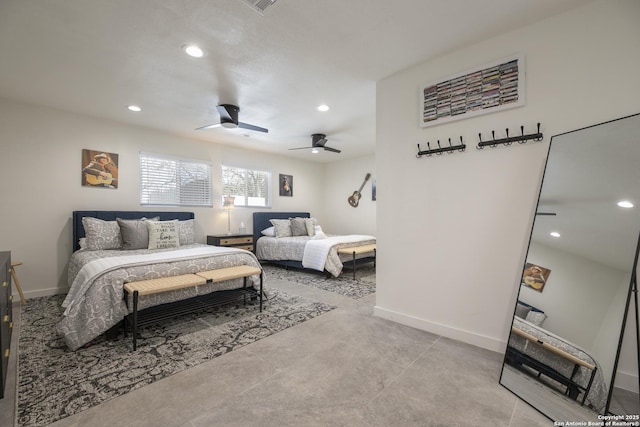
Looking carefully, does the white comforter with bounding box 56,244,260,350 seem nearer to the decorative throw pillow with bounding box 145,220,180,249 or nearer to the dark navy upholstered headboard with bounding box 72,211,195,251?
the decorative throw pillow with bounding box 145,220,180,249

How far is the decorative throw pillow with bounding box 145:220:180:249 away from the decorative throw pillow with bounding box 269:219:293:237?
7.12 feet

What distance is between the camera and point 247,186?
6223 mm

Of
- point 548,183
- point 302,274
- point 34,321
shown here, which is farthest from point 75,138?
point 548,183

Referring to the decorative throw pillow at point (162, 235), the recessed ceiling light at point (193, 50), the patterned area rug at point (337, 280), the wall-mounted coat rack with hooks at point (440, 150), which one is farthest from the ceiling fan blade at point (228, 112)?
the patterned area rug at point (337, 280)

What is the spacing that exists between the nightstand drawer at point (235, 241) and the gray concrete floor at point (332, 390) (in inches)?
121

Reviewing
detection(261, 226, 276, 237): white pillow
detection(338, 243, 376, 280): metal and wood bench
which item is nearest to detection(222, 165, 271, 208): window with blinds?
detection(261, 226, 276, 237): white pillow

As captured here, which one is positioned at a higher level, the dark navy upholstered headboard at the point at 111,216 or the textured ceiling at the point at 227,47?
the textured ceiling at the point at 227,47

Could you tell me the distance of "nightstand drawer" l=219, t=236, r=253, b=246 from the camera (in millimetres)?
5185

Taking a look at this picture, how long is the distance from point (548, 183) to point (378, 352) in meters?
1.78

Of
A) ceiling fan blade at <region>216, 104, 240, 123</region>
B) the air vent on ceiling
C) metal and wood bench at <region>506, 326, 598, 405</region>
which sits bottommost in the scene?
metal and wood bench at <region>506, 326, 598, 405</region>

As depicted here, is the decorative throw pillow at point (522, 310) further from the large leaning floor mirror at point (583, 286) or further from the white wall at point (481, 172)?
the white wall at point (481, 172)

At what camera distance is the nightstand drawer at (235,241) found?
5.19 metres

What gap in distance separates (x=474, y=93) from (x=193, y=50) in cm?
245

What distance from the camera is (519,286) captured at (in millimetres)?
2096
